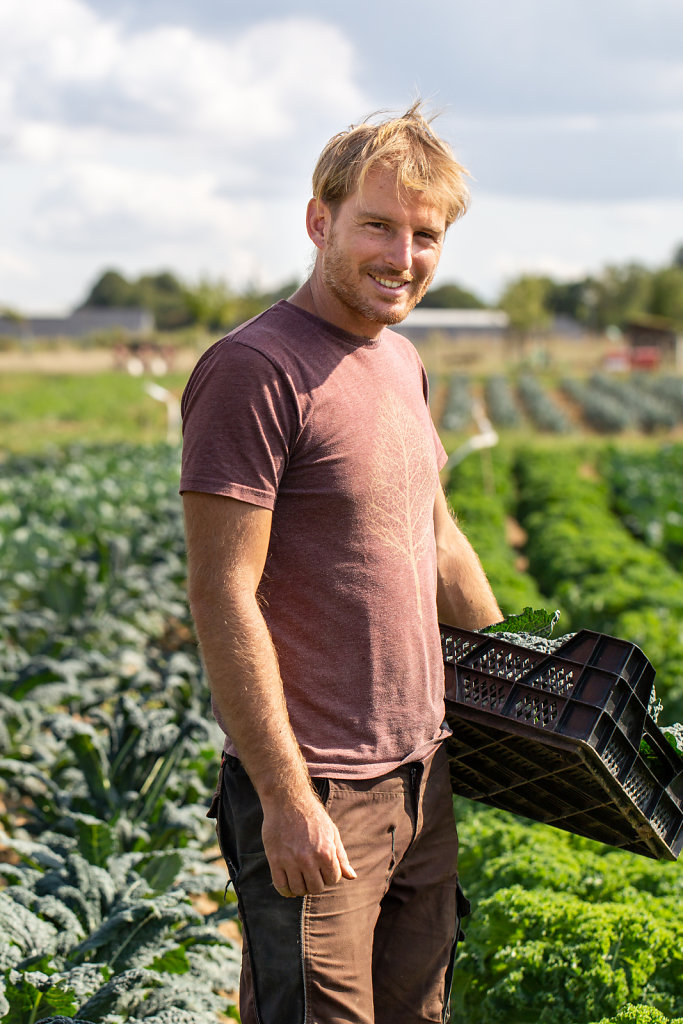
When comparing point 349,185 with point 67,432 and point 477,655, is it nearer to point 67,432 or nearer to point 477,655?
point 477,655

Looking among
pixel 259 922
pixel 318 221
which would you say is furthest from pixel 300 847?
pixel 318 221

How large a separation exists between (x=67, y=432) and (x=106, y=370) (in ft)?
85.3

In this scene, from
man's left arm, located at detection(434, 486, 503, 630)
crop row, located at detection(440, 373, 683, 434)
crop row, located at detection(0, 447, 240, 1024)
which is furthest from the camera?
crop row, located at detection(440, 373, 683, 434)

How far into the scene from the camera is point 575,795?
2496mm

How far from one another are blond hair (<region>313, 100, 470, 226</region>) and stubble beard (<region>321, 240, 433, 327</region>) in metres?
0.12

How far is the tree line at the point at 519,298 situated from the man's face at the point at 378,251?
33.5m

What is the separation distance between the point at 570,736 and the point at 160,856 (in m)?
1.97

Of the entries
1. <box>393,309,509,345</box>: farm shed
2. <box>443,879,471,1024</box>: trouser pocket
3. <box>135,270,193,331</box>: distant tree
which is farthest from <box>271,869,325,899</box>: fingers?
<box>135,270,193,331</box>: distant tree

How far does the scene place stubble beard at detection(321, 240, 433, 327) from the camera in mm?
2258

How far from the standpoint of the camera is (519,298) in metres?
67.8

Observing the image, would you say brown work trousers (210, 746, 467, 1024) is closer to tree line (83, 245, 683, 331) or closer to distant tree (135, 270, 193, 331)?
tree line (83, 245, 683, 331)

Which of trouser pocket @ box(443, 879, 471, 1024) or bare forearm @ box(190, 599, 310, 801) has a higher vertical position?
bare forearm @ box(190, 599, 310, 801)

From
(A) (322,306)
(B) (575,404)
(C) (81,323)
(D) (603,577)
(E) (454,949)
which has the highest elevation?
(C) (81,323)

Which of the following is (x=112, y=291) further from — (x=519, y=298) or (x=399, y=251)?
(x=399, y=251)
